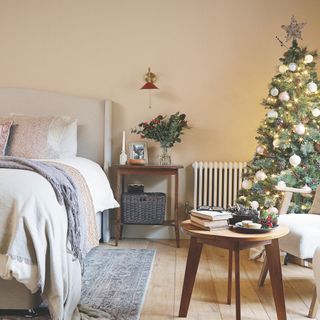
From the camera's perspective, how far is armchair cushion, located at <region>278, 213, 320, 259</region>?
2467 millimetres

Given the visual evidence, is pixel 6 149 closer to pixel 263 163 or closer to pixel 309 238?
pixel 263 163

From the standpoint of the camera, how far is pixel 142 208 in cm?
407

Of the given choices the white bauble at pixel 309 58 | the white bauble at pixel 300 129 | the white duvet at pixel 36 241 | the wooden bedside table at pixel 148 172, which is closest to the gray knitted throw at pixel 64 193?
the white duvet at pixel 36 241

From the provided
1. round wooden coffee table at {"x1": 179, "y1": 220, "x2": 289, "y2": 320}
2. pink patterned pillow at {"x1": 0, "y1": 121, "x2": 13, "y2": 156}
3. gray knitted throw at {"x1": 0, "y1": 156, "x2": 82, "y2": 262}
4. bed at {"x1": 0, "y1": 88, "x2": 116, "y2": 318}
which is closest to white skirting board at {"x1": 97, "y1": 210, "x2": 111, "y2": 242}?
bed at {"x1": 0, "y1": 88, "x2": 116, "y2": 318}

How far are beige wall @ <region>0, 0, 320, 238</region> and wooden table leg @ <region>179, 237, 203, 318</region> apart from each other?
2.12 m

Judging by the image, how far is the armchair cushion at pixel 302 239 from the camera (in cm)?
247

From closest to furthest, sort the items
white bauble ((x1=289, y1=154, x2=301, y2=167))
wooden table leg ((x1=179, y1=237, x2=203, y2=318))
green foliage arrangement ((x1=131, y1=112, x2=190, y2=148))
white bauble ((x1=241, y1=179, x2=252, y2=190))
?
wooden table leg ((x1=179, y1=237, x2=203, y2=318))
white bauble ((x1=289, y1=154, x2=301, y2=167))
white bauble ((x1=241, y1=179, x2=252, y2=190))
green foliage arrangement ((x1=131, y1=112, x2=190, y2=148))

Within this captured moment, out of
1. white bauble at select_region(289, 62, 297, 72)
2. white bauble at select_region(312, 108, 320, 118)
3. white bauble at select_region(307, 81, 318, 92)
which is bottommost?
white bauble at select_region(312, 108, 320, 118)

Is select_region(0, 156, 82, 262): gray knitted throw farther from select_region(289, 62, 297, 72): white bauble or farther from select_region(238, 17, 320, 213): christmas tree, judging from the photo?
select_region(289, 62, 297, 72): white bauble

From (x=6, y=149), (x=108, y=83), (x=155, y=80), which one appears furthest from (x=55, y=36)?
(x=6, y=149)

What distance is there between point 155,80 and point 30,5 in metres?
1.56

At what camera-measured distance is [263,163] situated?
371 centimetres

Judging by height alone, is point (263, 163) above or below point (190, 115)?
below

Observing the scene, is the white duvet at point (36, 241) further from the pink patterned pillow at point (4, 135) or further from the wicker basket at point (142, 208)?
the wicker basket at point (142, 208)
